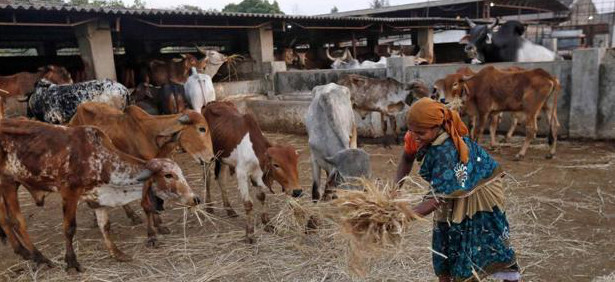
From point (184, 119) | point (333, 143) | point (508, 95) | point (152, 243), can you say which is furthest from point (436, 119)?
point (508, 95)

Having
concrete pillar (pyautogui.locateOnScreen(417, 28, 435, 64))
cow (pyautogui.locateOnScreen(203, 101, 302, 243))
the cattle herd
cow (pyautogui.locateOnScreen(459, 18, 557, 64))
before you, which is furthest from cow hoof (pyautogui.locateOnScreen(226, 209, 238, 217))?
concrete pillar (pyautogui.locateOnScreen(417, 28, 435, 64))

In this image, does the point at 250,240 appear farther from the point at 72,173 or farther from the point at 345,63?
the point at 345,63

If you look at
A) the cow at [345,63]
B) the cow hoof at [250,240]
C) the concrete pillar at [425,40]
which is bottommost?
the cow hoof at [250,240]

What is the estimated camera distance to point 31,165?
409 centimetres

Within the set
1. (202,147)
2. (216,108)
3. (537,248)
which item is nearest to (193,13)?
(216,108)

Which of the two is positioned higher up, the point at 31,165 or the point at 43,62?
the point at 43,62

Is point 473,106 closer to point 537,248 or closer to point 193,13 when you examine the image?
point 537,248

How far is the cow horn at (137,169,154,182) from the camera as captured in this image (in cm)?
398

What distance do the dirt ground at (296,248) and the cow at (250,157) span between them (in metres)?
0.43

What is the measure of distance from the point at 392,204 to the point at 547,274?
219 centimetres

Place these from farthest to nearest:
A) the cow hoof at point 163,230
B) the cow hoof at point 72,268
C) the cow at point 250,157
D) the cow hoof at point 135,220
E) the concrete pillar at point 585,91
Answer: the concrete pillar at point 585,91, the cow hoof at point 135,220, the cow hoof at point 163,230, the cow at point 250,157, the cow hoof at point 72,268

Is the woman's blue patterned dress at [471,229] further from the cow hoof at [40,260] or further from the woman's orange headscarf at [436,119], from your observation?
the cow hoof at [40,260]

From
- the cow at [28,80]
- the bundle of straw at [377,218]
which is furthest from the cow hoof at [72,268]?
the cow at [28,80]

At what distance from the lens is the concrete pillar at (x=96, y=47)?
9336mm
